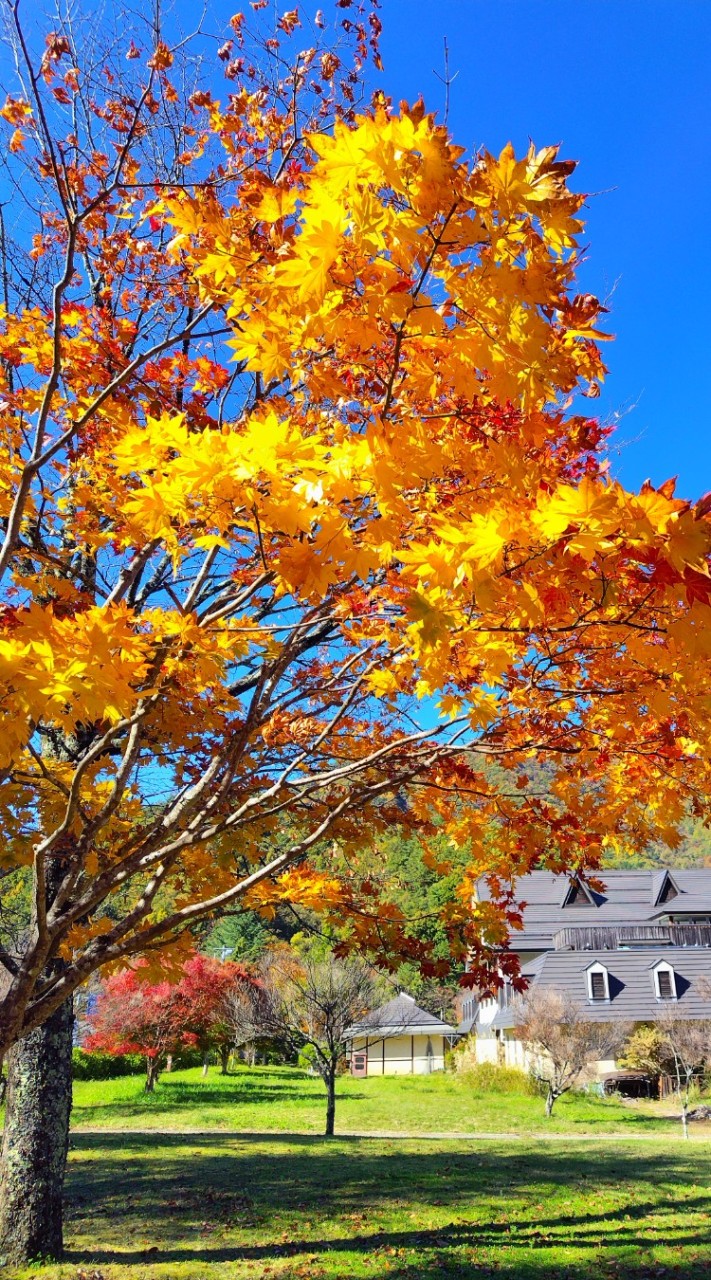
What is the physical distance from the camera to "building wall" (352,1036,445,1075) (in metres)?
33.7

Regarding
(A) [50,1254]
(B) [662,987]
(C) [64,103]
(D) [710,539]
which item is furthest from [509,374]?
(B) [662,987]

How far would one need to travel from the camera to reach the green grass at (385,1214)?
6.26m

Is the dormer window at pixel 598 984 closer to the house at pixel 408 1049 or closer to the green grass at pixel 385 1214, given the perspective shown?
the house at pixel 408 1049

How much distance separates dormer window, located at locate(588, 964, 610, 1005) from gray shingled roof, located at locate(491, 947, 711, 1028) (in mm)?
148

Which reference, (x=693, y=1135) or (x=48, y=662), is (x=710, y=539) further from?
(x=693, y=1135)

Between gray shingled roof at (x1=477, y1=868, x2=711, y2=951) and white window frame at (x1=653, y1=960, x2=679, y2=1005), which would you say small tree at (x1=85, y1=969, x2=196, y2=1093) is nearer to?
gray shingled roof at (x1=477, y1=868, x2=711, y2=951)

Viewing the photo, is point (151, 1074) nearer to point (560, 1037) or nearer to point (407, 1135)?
point (407, 1135)

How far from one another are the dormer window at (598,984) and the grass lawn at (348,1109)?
3451 millimetres

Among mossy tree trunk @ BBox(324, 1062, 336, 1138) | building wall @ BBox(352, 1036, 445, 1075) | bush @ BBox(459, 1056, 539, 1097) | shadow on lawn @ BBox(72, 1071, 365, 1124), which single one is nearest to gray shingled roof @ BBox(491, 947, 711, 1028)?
bush @ BBox(459, 1056, 539, 1097)

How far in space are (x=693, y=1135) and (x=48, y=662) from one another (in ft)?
61.1

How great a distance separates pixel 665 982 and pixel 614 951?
2098 mm

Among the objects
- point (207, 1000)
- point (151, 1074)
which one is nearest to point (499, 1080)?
point (207, 1000)

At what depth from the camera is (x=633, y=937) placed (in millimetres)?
28000

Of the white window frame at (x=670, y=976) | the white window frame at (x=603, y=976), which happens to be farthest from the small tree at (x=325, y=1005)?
the white window frame at (x=670, y=976)
